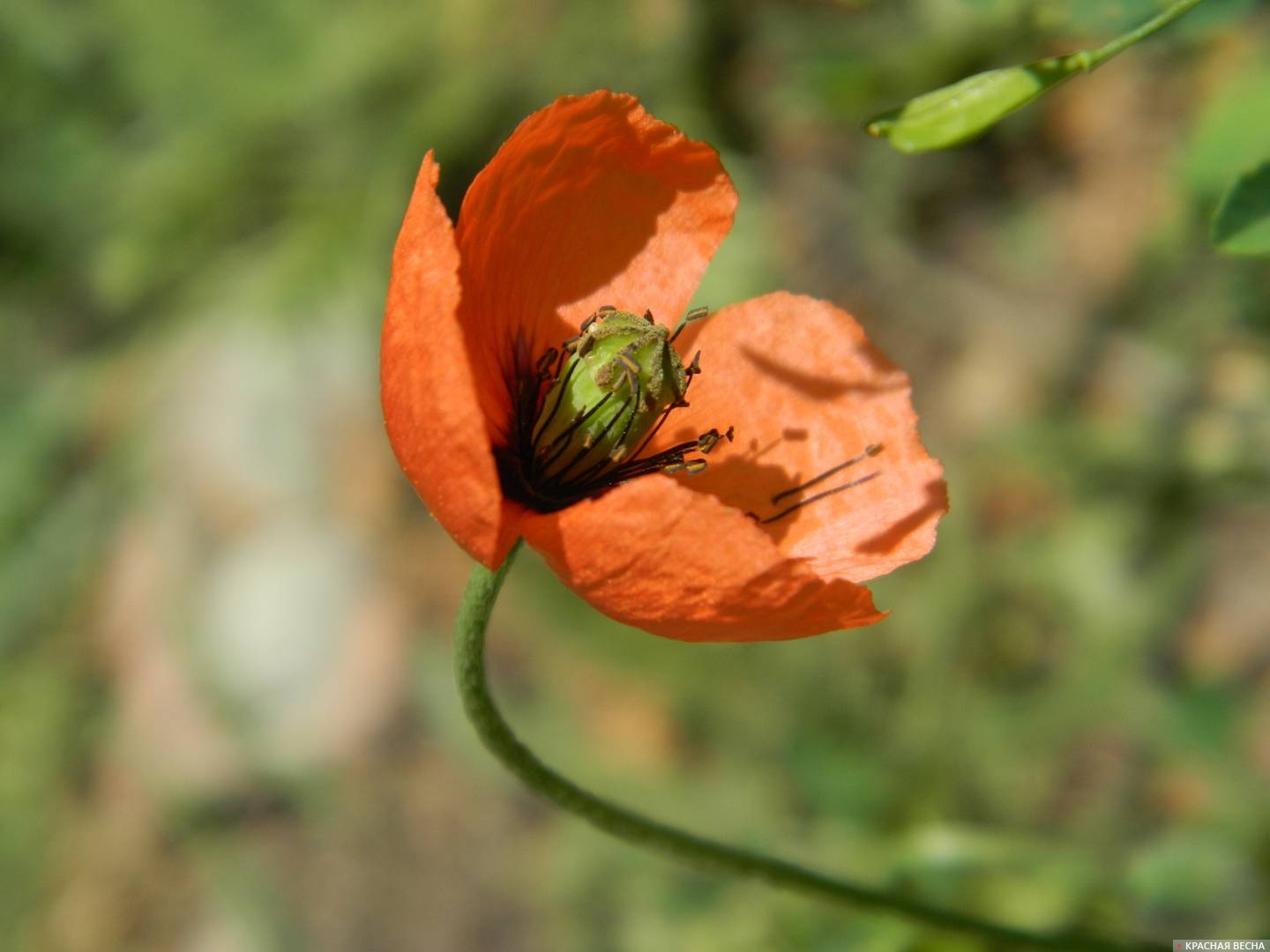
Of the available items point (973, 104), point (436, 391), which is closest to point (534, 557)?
point (436, 391)

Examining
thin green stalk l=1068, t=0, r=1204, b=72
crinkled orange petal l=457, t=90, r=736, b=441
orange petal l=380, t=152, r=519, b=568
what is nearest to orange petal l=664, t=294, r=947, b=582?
crinkled orange petal l=457, t=90, r=736, b=441

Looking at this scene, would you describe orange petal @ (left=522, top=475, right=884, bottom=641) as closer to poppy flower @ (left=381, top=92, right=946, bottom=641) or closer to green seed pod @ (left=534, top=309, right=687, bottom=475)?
poppy flower @ (left=381, top=92, right=946, bottom=641)

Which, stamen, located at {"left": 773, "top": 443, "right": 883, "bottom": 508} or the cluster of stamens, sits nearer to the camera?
the cluster of stamens

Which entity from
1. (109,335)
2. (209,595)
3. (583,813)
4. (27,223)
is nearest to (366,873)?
(209,595)

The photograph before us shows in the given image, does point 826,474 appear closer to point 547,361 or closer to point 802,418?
point 802,418

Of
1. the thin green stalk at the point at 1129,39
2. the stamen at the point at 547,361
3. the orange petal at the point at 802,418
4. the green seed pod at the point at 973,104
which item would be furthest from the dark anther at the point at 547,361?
the thin green stalk at the point at 1129,39

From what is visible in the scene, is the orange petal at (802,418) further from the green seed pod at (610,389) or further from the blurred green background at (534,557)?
the blurred green background at (534,557)
